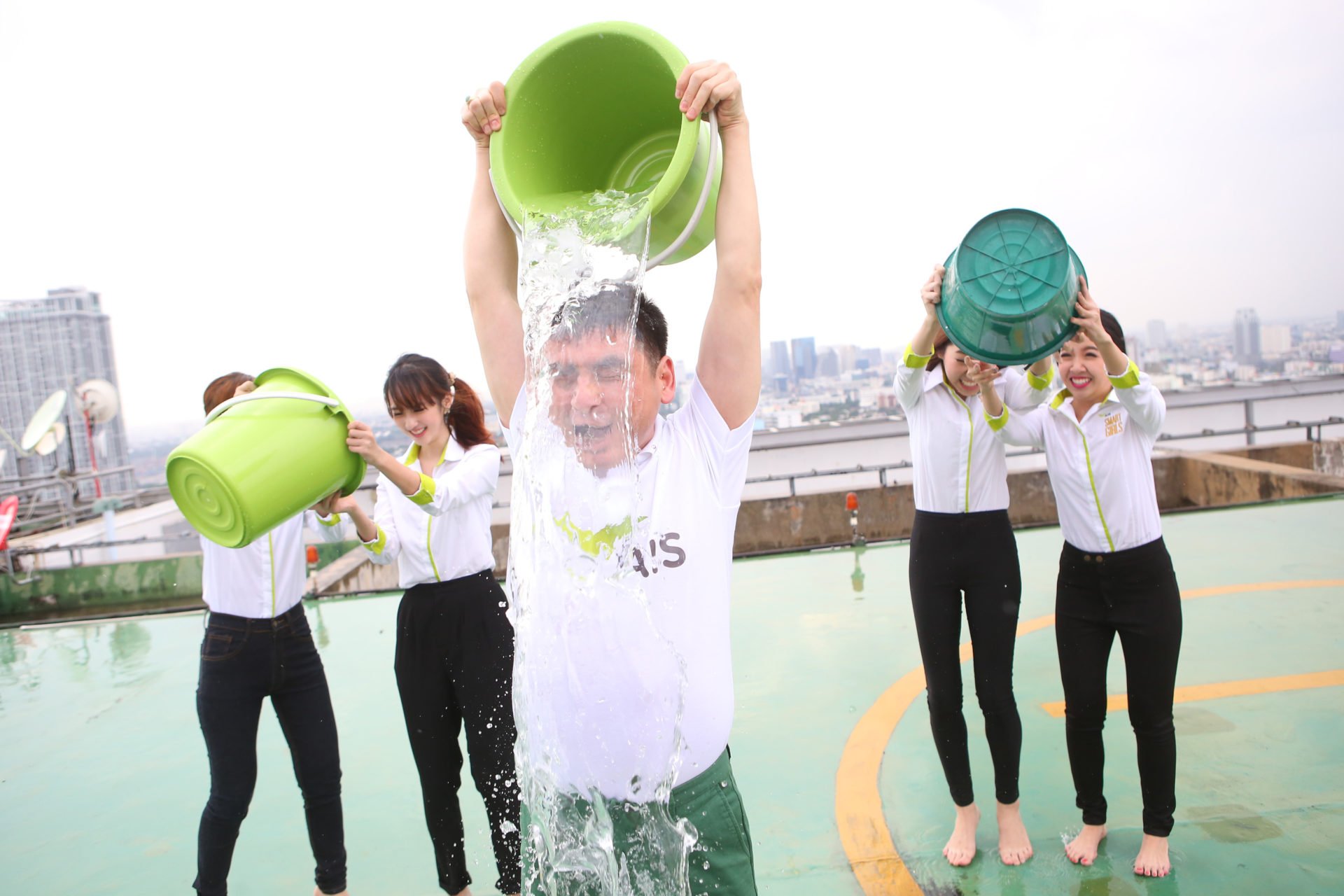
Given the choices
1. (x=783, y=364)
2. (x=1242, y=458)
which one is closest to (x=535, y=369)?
(x=783, y=364)

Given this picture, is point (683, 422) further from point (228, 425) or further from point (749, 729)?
point (749, 729)

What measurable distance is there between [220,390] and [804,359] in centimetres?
600

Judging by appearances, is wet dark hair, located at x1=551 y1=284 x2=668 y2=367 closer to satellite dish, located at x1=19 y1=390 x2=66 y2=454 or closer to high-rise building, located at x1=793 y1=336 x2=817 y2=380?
high-rise building, located at x1=793 y1=336 x2=817 y2=380

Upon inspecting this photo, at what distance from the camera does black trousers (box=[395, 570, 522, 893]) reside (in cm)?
233

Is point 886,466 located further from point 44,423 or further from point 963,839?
point 44,423

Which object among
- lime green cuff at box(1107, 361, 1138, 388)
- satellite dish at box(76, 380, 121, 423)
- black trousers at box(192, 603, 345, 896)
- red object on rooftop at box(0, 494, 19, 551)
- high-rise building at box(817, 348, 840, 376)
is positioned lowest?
black trousers at box(192, 603, 345, 896)

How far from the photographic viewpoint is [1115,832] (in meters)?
2.66

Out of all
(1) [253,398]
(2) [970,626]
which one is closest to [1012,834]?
(2) [970,626]

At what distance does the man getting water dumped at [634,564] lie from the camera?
1.30m

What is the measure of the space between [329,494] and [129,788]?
2458 mm

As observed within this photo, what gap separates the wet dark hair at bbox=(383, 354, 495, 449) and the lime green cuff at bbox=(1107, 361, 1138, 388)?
6.34 ft

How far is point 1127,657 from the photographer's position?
248 centimetres

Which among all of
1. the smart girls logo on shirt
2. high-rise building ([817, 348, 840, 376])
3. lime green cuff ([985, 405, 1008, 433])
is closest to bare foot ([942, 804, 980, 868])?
lime green cuff ([985, 405, 1008, 433])

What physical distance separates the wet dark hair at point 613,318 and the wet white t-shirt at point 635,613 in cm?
13
